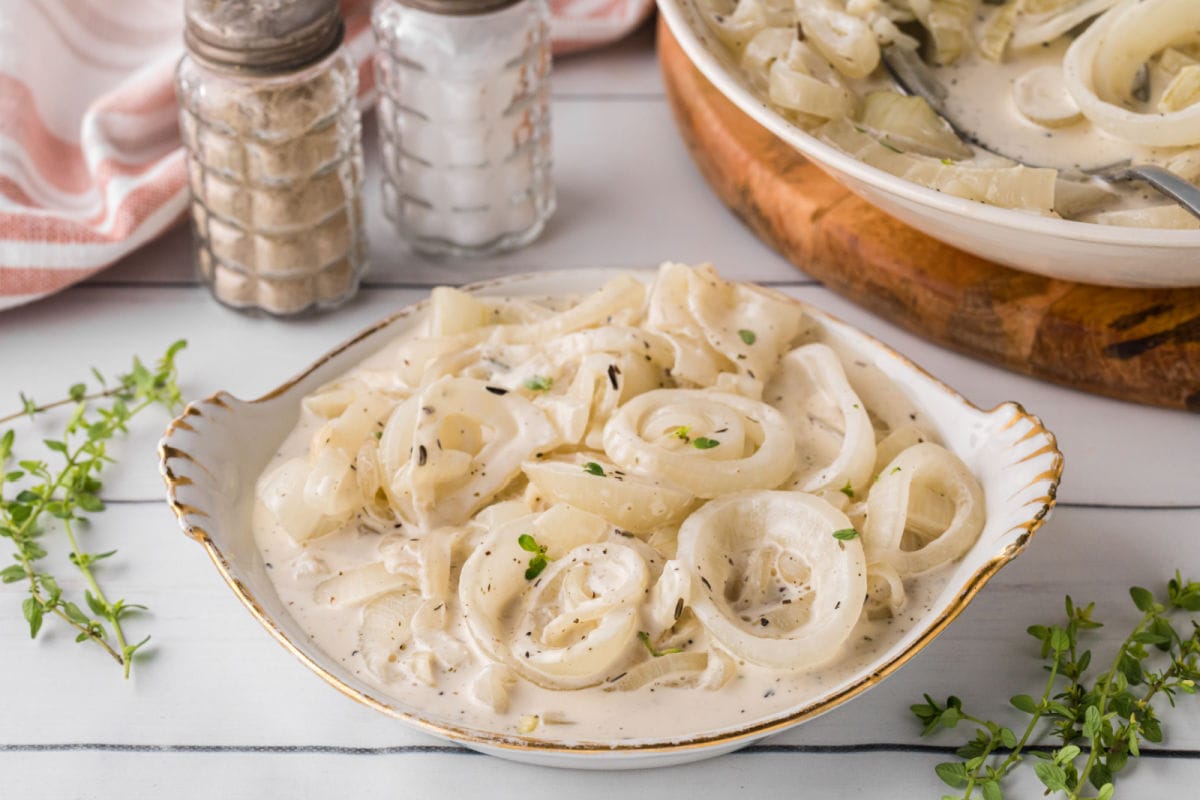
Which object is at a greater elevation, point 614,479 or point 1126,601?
point 614,479

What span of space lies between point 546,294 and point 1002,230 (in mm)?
599

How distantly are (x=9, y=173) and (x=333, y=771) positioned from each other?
1.26 metres

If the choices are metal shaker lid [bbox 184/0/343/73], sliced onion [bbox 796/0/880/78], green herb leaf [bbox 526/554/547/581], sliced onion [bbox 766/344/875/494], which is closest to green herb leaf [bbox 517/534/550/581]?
green herb leaf [bbox 526/554/547/581]

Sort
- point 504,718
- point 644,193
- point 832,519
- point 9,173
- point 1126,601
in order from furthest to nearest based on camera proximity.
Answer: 1. point 644,193
2. point 9,173
3. point 1126,601
4. point 832,519
5. point 504,718

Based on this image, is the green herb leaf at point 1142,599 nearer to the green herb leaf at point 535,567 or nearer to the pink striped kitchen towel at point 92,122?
the green herb leaf at point 535,567

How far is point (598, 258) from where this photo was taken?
7.73 feet

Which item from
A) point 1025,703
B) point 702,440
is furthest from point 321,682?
point 1025,703

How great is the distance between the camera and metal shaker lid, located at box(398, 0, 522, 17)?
6.78ft

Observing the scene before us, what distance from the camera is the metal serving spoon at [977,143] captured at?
1.83m

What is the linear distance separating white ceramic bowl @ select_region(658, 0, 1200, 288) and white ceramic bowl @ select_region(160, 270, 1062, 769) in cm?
19

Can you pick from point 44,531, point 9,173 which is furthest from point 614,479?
point 9,173

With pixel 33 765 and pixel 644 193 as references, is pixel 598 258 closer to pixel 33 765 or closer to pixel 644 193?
pixel 644 193

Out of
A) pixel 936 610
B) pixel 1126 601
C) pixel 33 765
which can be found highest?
pixel 936 610

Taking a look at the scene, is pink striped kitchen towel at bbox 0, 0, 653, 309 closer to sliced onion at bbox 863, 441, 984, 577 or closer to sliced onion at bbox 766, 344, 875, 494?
sliced onion at bbox 766, 344, 875, 494
